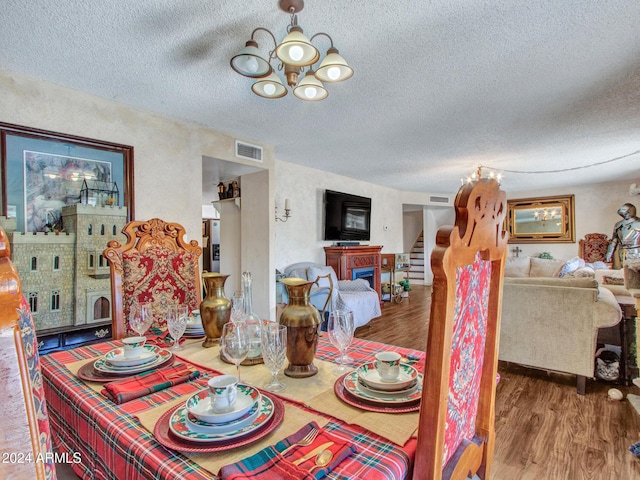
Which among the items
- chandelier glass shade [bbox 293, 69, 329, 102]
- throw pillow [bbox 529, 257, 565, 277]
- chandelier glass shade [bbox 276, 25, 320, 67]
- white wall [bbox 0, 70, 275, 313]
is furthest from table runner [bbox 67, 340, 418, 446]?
throw pillow [bbox 529, 257, 565, 277]

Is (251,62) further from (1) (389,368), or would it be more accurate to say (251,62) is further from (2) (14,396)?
(2) (14,396)

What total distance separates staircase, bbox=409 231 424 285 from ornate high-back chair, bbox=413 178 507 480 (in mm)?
8563

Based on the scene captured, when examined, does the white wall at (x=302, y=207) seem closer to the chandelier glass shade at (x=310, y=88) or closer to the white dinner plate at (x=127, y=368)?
the chandelier glass shade at (x=310, y=88)

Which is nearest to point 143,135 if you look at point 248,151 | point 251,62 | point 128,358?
point 248,151

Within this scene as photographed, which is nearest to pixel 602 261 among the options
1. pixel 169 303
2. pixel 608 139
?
pixel 608 139

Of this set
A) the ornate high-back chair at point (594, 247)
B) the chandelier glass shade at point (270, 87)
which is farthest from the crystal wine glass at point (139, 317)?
the ornate high-back chair at point (594, 247)

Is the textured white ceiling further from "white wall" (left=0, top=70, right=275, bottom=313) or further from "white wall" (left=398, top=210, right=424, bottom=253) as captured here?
"white wall" (left=398, top=210, right=424, bottom=253)

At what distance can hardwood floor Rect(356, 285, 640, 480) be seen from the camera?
1646 millimetres

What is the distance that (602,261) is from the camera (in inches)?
255

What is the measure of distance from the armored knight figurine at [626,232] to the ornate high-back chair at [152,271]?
7.00 m

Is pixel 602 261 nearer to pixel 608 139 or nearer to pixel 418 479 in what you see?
pixel 608 139

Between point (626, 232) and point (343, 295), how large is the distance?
559cm

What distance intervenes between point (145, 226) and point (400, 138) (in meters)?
2.84

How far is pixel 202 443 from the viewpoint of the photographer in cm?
67
